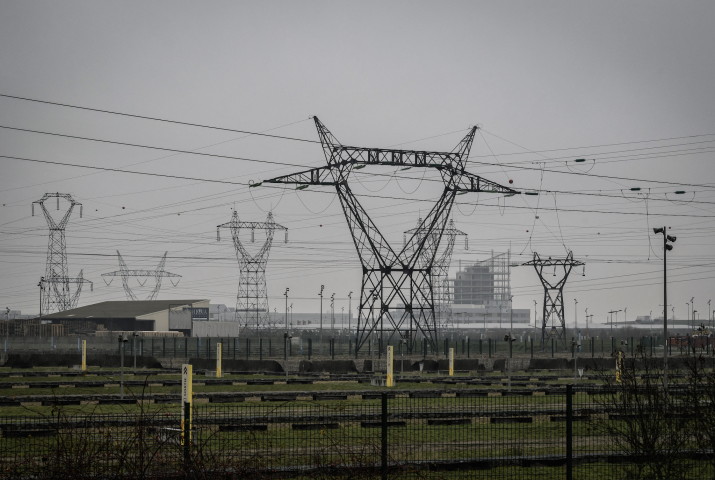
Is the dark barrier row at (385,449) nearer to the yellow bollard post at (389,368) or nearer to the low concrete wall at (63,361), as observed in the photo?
the yellow bollard post at (389,368)

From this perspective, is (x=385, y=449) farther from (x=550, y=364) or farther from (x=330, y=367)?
(x=550, y=364)

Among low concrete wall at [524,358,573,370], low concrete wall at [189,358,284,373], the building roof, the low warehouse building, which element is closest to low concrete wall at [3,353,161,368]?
low concrete wall at [189,358,284,373]

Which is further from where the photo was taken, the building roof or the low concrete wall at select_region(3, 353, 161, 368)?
the building roof

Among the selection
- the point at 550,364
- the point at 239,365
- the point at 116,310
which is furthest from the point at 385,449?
the point at 116,310

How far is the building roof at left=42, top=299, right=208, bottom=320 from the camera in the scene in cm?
11475

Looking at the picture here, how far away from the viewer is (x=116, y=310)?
11931 cm

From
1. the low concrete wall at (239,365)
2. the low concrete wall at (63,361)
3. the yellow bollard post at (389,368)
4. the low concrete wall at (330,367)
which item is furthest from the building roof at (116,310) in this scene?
the yellow bollard post at (389,368)

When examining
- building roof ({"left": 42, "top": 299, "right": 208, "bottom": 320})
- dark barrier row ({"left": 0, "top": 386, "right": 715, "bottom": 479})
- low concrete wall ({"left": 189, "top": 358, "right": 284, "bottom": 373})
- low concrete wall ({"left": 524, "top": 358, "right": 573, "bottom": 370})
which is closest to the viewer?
dark barrier row ({"left": 0, "top": 386, "right": 715, "bottom": 479})

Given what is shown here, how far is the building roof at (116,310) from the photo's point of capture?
114750 millimetres

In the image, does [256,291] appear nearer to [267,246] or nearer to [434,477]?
[267,246]

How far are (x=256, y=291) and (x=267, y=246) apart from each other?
6587 millimetres

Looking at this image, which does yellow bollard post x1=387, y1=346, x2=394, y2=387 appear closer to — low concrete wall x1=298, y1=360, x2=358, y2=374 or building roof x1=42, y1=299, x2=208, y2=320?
low concrete wall x1=298, y1=360, x2=358, y2=374

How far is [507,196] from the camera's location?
168 feet

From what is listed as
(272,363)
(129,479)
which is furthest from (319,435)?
(272,363)
